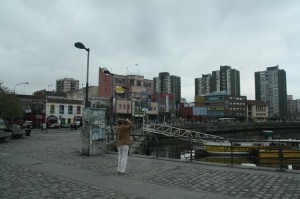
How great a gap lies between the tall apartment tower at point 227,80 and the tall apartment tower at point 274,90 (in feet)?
51.3

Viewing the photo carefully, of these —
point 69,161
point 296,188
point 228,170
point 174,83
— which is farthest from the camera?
point 174,83

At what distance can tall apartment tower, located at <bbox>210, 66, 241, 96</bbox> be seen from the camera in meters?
178

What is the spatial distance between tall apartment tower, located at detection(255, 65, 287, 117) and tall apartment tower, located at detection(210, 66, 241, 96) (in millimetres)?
15641

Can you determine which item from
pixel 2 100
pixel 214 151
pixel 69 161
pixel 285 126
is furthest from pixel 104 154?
pixel 285 126

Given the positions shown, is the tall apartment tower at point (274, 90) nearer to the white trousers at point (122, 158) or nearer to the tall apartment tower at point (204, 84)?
the tall apartment tower at point (204, 84)

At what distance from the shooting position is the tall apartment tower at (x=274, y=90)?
169 meters

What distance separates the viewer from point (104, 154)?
14.1m

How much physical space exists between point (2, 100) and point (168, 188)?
28.9m

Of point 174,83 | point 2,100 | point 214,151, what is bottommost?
point 214,151

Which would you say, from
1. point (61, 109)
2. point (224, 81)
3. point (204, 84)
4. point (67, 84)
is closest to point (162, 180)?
point (61, 109)

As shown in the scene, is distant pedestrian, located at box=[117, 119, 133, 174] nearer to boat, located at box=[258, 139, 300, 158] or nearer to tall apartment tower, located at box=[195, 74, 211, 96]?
boat, located at box=[258, 139, 300, 158]

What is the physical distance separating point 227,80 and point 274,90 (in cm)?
2880

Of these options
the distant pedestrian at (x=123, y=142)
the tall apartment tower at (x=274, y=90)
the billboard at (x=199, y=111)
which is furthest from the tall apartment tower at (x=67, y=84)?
the distant pedestrian at (x=123, y=142)

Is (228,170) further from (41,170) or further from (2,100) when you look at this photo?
(2,100)
